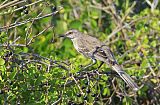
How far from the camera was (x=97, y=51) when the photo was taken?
7.04 m

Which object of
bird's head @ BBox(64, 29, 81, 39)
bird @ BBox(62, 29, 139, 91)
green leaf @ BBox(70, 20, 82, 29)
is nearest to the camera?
bird @ BBox(62, 29, 139, 91)

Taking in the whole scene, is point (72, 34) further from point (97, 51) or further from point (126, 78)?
point (126, 78)

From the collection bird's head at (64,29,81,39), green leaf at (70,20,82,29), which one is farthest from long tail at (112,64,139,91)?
green leaf at (70,20,82,29)

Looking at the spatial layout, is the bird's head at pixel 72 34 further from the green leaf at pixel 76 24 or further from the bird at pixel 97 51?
the green leaf at pixel 76 24

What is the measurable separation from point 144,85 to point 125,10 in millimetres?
2379

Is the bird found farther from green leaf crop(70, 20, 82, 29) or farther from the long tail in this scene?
green leaf crop(70, 20, 82, 29)

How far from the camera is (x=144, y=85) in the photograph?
7023mm

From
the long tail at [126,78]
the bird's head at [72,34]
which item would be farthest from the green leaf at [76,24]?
the long tail at [126,78]

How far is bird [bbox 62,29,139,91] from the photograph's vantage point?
20.6 feet

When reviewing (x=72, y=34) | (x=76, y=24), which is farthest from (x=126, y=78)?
(x=76, y=24)

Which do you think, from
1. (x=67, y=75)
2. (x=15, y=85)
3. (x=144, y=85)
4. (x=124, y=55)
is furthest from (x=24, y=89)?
(x=124, y=55)

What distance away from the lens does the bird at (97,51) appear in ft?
20.6

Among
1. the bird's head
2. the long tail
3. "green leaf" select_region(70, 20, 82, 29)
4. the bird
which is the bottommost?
the long tail

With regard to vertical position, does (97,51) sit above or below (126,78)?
above
